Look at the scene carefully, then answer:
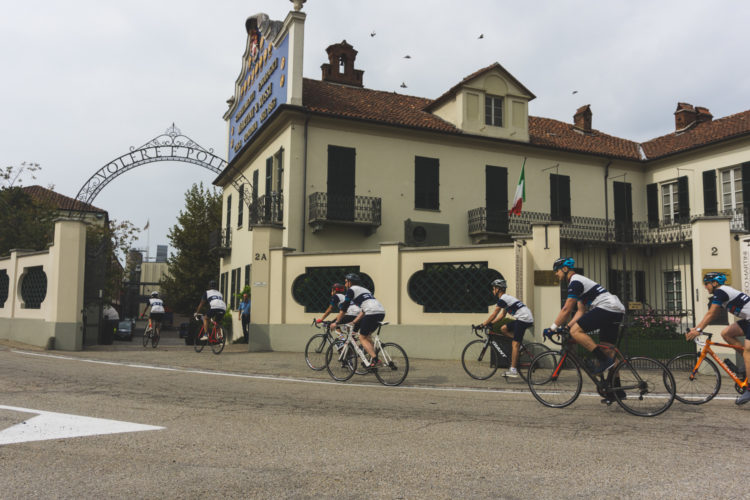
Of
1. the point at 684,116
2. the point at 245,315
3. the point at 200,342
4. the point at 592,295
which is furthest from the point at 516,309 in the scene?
the point at 684,116

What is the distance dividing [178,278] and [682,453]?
3626cm

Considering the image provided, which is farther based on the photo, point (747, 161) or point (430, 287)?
point (747, 161)

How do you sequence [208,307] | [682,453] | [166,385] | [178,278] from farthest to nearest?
[178,278] < [208,307] < [166,385] < [682,453]

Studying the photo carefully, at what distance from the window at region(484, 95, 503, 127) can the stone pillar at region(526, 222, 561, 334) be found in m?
10.7

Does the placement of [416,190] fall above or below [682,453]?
above

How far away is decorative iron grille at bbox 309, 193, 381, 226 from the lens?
1936cm

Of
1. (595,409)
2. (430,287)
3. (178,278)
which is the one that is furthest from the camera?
(178,278)

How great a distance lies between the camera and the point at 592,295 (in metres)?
7.32

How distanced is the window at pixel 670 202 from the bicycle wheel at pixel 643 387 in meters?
18.9

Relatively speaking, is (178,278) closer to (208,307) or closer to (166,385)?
(208,307)

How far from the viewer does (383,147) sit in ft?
69.1

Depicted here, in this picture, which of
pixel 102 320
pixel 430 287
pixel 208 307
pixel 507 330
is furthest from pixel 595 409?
pixel 102 320

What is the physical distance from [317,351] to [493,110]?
15102 millimetres

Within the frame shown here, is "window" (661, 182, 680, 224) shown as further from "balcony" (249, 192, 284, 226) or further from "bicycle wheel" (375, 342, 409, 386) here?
"bicycle wheel" (375, 342, 409, 386)
